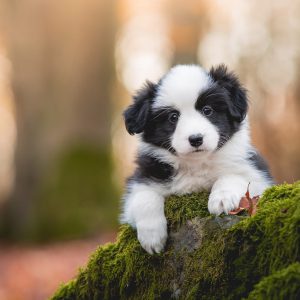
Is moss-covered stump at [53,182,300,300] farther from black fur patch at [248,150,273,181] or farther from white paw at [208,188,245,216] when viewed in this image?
black fur patch at [248,150,273,181]

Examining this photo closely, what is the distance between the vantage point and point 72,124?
12734mm

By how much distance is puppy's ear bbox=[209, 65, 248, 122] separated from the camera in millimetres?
4199

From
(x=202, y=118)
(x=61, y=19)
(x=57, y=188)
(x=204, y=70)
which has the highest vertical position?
(x=61, y=19)

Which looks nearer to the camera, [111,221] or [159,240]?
[159,240]

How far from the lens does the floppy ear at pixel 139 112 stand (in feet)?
13.7

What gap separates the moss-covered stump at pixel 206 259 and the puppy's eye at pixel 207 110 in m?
0.60

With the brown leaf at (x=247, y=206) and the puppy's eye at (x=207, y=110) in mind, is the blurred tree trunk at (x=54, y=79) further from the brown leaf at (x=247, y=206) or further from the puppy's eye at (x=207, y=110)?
the brown leaf at (x=247, y=206)

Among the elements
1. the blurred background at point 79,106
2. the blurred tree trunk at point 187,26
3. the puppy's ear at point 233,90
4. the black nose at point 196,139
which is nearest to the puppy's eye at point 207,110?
the puppy's ear at point 233,90

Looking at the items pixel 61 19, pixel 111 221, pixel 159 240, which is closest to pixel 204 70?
pixel 159 240

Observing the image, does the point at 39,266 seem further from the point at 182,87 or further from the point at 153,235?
the point at 153,235

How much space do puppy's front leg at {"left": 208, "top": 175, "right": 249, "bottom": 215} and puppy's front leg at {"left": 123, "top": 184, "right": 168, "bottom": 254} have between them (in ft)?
1.09

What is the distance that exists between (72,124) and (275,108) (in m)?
5.32

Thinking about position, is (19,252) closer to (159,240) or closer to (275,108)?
(275,108)

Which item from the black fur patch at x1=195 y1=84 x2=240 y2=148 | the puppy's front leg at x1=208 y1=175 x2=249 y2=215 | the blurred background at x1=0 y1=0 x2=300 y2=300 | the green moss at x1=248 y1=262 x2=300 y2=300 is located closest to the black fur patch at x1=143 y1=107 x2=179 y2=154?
the black fur patch at x1=195 y1=84 x2=240 y2=148
